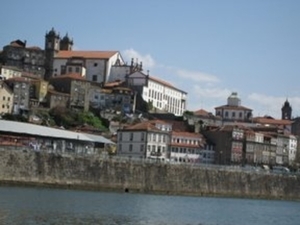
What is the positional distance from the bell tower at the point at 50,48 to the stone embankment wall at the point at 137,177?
53620mm

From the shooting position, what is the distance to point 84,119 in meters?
101

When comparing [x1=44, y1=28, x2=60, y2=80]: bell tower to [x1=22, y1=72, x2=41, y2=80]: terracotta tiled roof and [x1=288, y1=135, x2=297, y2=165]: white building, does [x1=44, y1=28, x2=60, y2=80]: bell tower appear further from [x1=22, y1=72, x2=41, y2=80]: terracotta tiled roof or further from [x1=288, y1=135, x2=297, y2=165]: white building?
[x1=288, y1=135, x2=297, y2=165]: white building

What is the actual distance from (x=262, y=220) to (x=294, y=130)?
11263cm

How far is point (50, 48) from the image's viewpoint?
433ft

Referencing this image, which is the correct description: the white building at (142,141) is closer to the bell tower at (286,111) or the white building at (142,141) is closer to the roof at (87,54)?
the roof at (87,54)

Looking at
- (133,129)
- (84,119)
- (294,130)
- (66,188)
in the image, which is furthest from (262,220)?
(294,130)

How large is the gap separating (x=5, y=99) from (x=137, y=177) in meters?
37.7

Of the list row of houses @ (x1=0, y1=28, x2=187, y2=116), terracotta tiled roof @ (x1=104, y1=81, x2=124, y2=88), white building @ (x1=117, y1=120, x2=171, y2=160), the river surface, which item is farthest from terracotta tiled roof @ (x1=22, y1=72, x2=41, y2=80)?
the river surface

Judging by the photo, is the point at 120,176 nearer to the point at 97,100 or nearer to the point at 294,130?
the point at 97,100

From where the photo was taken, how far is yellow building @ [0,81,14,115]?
99.1 m

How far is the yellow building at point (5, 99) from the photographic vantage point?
9909 centimetres

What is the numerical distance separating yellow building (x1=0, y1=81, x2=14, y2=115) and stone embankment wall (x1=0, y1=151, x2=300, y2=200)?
35.1m

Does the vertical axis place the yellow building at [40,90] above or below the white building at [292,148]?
above

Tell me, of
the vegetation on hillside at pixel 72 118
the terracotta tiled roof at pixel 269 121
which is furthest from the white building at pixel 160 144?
the terracotta tiled roof at pixel 269 121
